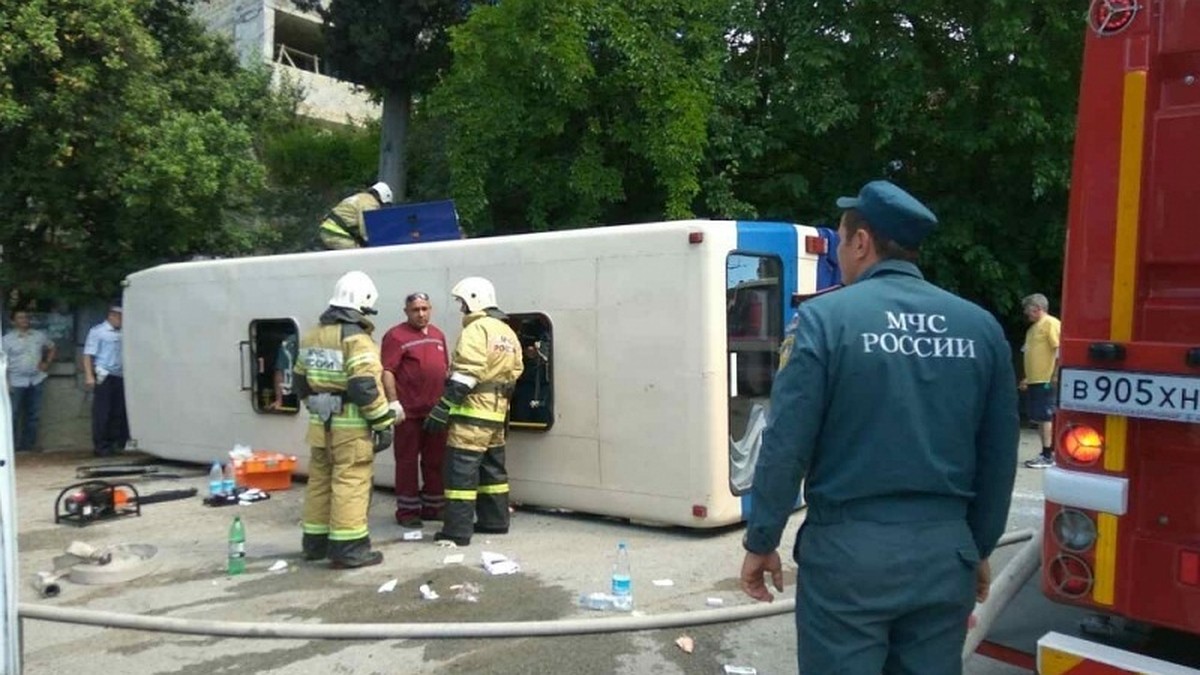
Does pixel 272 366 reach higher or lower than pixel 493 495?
higher

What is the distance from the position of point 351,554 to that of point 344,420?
89 cm

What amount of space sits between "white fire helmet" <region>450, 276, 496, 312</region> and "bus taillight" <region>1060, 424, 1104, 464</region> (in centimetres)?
474

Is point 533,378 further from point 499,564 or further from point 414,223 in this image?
point 414,223

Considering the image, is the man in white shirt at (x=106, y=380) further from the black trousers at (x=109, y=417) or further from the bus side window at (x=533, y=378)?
the bus side window at (x=533, y=378)

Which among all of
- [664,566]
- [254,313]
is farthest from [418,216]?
[664,566]

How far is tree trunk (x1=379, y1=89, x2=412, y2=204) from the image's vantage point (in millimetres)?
16531

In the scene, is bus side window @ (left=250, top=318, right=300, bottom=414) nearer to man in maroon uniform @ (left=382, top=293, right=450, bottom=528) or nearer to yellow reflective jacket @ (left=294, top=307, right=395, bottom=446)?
man in maroon uniform @ (left=382, top=293, right=450, bottom=528)

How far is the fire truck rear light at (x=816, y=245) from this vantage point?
7766 millimetres

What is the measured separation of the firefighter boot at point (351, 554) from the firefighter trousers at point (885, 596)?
14.7ft

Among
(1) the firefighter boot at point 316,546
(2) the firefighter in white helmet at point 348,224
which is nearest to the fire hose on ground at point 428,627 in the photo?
(1) the firefighter boot at point 316,546

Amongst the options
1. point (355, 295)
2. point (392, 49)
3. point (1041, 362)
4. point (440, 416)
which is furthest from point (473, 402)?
point (392, 49)

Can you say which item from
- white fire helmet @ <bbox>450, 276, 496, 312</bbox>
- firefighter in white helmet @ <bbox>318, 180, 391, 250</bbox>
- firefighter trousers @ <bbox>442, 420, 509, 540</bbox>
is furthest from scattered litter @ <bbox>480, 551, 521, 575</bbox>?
firefighter in white helmet @ <bbox>318, 180, 391, 250</bbox>

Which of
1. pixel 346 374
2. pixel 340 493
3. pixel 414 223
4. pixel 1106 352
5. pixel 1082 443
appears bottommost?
pixel 340 493

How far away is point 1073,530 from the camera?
330 centimetres
